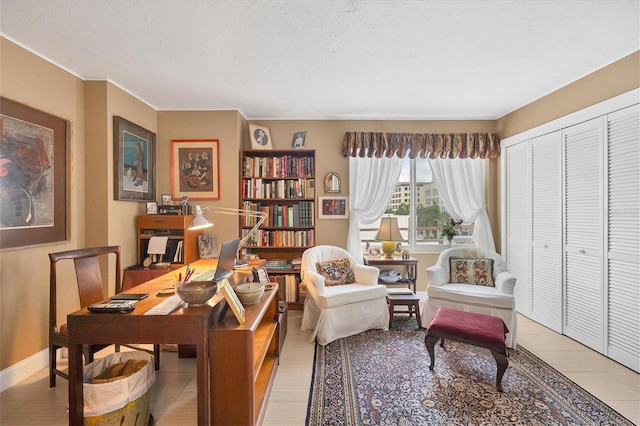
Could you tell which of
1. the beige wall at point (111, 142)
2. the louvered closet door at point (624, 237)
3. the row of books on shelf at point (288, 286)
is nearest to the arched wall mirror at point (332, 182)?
the beige wall at point (111, 142)

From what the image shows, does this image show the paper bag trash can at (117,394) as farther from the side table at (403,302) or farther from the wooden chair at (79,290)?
the side table at (403,302)

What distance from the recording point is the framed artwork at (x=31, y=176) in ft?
7.07

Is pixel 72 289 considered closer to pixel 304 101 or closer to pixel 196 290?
pixel 196 290

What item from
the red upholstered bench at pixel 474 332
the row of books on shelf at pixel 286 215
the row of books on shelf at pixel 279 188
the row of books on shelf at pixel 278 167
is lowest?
the red upholstered bench at pixel 474 332

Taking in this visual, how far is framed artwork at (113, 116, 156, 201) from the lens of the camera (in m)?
2.99

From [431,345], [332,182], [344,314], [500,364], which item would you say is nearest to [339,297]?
[344,314]

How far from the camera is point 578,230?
2896 mm

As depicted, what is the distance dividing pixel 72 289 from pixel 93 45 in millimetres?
2152

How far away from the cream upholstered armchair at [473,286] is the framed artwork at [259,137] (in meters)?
2.65

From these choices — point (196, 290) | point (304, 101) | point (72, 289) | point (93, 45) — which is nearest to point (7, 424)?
point (72, 289)

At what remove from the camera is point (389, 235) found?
3.73 meters

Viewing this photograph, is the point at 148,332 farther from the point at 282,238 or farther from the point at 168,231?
the point at 282,238

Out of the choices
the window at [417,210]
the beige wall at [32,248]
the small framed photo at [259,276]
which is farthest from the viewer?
the window at [417,210]

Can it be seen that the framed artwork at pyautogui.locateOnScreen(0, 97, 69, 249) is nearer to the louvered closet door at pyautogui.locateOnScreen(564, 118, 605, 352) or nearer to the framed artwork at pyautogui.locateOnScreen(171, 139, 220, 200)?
the framed artwork at pyautogui.locateOnScreen(171, 139, 220, 200)
